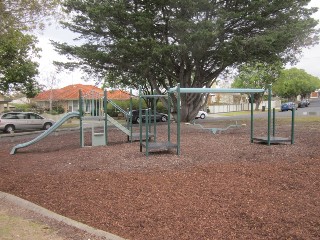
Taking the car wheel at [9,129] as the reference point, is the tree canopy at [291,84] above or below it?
above

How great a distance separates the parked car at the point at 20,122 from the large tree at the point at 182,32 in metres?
5.46

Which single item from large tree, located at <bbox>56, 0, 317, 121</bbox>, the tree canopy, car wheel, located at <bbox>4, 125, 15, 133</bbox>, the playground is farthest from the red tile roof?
the tree canopy

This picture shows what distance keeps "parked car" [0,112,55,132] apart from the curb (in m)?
19.8

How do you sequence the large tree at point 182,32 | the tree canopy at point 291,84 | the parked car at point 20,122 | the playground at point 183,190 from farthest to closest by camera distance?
the tree canopy at point 291,84 < the parked car at point 20,122 < the large tree at point 182,32 < the playground at point 183,190

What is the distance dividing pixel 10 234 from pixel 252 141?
9.49 m

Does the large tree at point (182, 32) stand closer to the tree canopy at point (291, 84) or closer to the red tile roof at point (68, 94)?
the red tile roof at point (68, 94)

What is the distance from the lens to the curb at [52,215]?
441cm

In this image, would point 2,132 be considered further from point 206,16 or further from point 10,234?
point 10,234

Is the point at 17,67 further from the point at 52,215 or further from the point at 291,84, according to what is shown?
the point at 291,84

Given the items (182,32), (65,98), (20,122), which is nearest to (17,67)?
(20,122)

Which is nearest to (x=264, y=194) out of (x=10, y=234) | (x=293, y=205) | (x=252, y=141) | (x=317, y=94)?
(x=293, y=205)

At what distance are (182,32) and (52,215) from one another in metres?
18.0

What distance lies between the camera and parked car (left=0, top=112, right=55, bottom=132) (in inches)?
Result: 967

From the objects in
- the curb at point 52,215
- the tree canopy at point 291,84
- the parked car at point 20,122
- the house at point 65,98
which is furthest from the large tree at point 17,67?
the tree canopy at point 291,84
